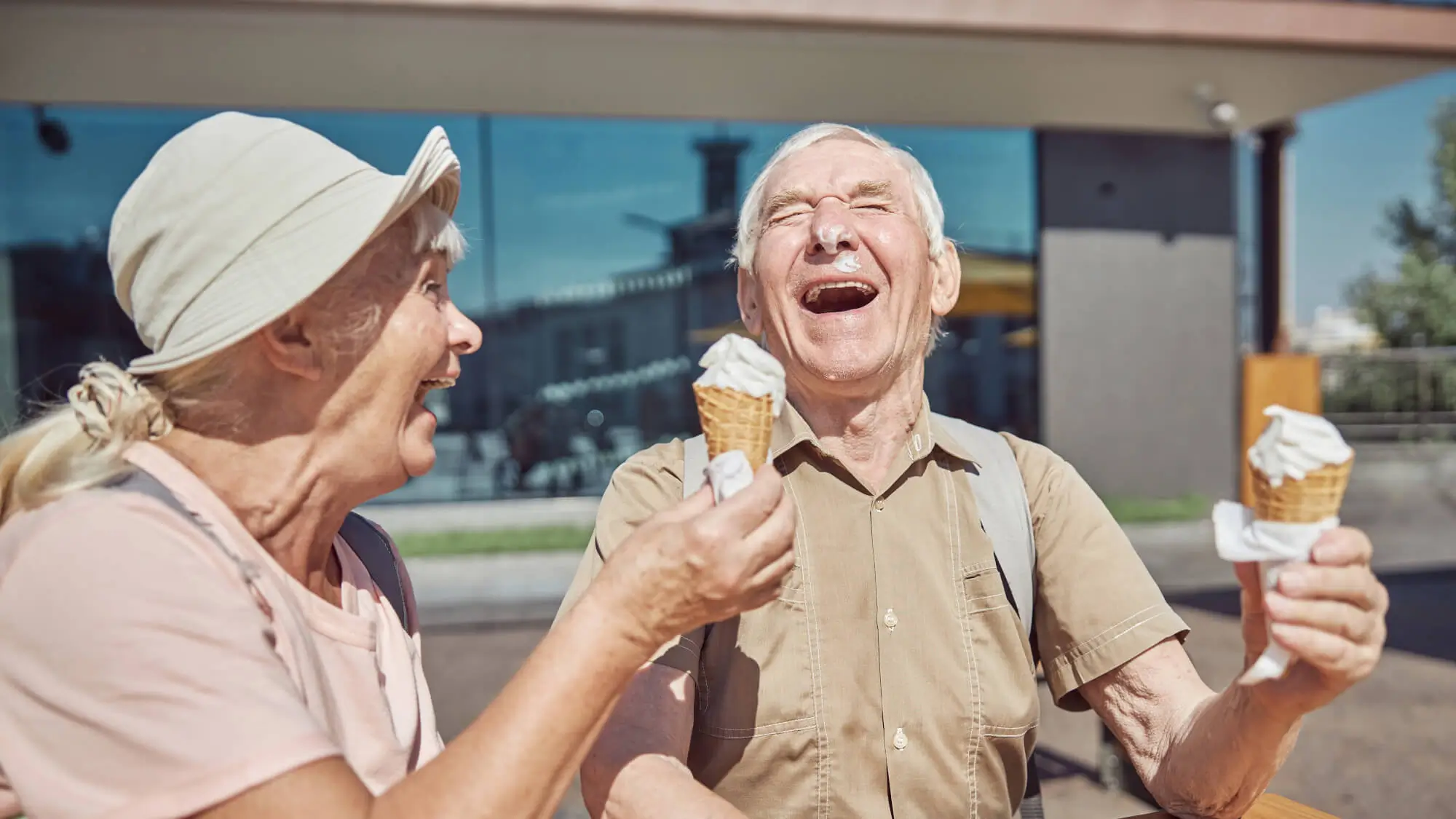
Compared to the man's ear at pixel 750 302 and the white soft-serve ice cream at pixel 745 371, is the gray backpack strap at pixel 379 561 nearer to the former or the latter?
the white soft-serve ice cream at pixel 745 371

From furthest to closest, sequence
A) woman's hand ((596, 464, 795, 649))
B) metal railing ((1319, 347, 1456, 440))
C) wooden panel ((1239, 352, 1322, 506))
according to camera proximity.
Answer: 1. metal railing ((1319, 347, 1456, 440))
2. wooden panel ((1239, 352, 1322, 506))
3. woman's hand ((596, 464, 795, 649))

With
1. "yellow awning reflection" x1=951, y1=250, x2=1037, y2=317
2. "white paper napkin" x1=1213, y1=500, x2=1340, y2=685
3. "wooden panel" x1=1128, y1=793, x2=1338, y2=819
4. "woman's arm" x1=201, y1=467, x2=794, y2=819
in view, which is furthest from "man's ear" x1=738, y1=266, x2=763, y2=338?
"yellow awning reflection" x1=951, y1=250, x2=1037, y2=317

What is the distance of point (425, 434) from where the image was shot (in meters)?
1.65

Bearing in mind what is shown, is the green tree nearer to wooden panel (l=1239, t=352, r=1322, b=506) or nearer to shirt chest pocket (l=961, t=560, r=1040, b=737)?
wooden panel (l=1239, t=352, r=1322, b=506)

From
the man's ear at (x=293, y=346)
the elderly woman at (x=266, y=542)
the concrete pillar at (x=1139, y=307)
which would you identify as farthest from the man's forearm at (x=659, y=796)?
the concrete pillar at (x=1139, y=307)

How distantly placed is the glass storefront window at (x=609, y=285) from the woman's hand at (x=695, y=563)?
426 inches

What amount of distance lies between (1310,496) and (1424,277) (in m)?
23.9

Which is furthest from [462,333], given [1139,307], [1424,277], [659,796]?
[1424,277]

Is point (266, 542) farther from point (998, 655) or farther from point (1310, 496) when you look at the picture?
point (1310, 496)

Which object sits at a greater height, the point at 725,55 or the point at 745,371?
the point at 725,55

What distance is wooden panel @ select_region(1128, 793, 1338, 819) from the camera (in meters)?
2.00

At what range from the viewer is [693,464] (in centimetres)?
206

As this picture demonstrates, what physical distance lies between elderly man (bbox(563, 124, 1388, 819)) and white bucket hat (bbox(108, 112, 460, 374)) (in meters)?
0.77

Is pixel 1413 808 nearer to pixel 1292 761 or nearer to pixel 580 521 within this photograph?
pixel 1292 761
